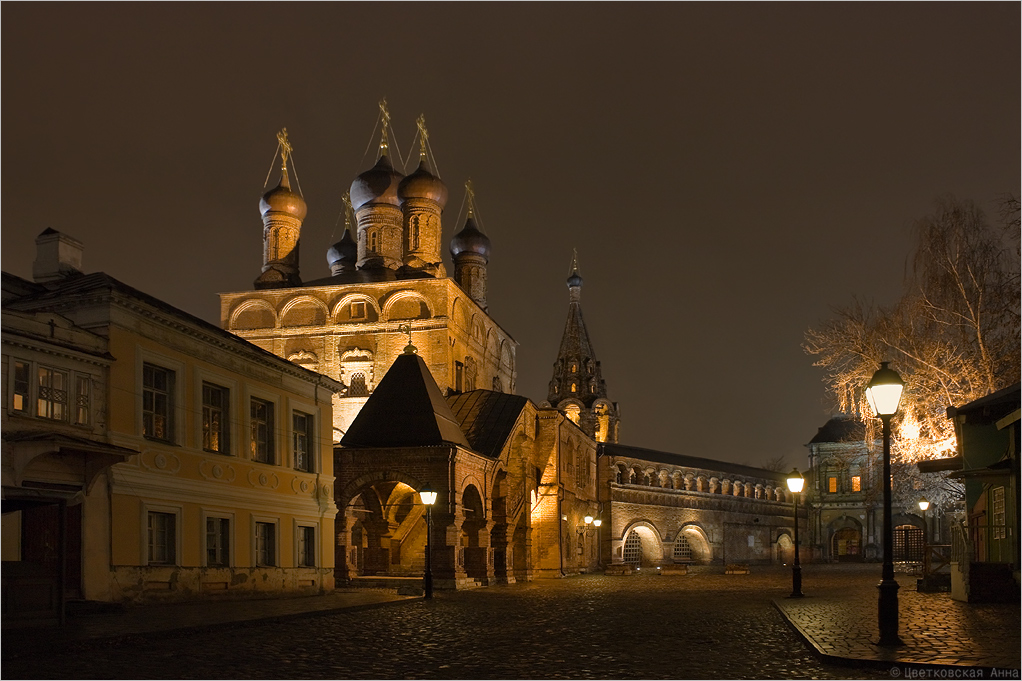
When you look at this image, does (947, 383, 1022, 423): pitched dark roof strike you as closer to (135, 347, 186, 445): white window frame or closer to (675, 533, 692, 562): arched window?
(135, 347, 186, 445): white window frame

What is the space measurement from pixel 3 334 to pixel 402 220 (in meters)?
33.9

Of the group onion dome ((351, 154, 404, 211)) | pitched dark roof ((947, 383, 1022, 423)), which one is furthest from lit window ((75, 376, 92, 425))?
onion dome ((351, 154, 404, 211))

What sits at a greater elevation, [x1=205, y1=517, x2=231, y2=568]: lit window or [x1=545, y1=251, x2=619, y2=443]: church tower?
[x1=545, y1=251, x2=619, y2=443]: church tower

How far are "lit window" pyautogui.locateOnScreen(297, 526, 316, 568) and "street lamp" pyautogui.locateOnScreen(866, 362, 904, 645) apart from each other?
576 inches

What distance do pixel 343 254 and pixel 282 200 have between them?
5.24 m

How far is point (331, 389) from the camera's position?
25.8 m

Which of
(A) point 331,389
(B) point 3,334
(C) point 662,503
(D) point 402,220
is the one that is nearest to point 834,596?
(A) point 331,389

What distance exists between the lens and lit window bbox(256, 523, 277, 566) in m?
22.2

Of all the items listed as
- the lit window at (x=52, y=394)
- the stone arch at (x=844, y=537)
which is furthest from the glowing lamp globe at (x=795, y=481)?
the stone arch at (x=844, y=537)

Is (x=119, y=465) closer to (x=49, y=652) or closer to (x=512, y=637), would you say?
(x=49, y=652)

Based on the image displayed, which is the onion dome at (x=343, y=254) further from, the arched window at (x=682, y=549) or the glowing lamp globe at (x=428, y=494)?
the glowing lamp globe at (x=428, y=494)

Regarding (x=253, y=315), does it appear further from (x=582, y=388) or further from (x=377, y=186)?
(x=582, y=388)

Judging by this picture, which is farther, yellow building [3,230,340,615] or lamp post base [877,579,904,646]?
yellow building [3,230,340,615]

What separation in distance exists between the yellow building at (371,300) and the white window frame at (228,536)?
23.5 meters
